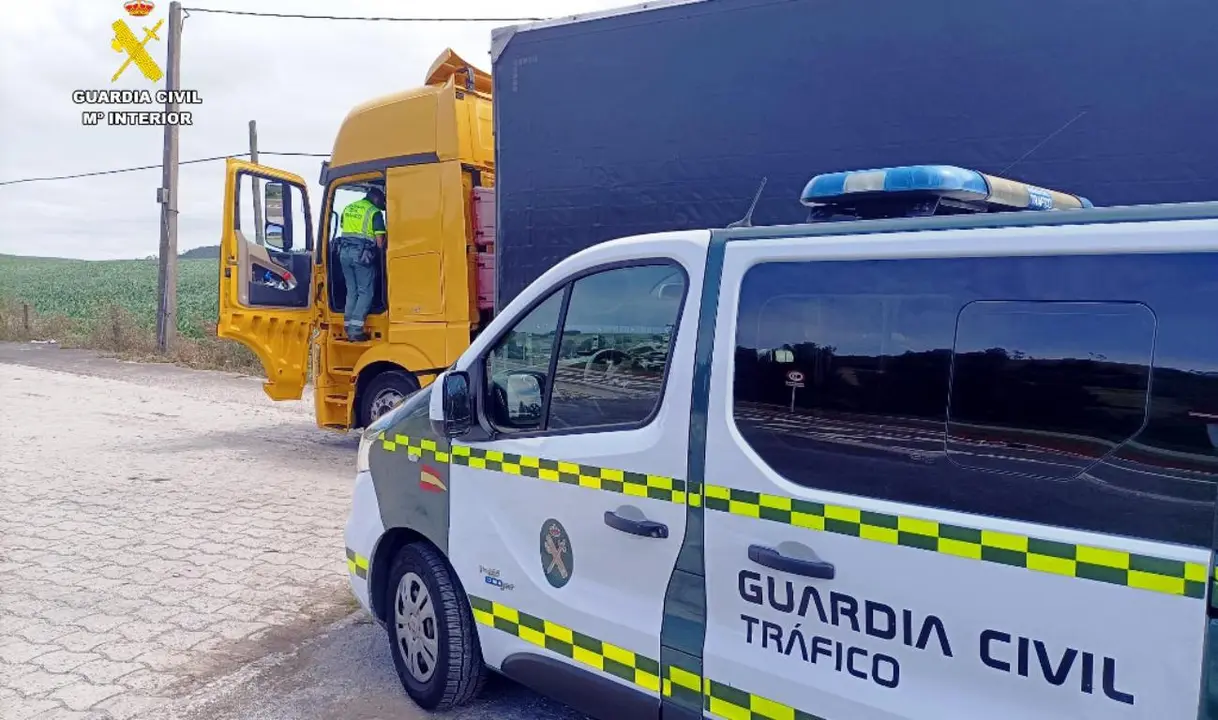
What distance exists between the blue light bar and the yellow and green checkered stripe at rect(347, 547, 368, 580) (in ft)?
8.04

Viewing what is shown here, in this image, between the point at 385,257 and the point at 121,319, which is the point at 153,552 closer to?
the point at 385,257

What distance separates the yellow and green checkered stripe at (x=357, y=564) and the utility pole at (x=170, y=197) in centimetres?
1502

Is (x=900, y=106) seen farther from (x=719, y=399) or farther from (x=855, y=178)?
(x=719, y=399)

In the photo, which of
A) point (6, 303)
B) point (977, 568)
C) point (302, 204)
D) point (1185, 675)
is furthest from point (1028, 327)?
point (6, 303)

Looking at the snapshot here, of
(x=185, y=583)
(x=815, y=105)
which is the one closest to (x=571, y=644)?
(x=815, y=105)

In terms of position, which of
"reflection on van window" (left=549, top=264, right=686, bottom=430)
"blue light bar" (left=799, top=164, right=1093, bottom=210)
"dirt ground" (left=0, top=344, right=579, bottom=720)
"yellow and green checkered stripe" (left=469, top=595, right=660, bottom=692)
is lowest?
"dirt ground" (left=0, top=344, right=579, bottom=720)

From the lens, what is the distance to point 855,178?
9.00 feet

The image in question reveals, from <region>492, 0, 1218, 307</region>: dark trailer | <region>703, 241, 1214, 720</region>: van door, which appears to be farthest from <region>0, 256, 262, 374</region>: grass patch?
<region>703, 241, 1214, 720</region>: van door

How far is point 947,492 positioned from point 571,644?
144 centimetres

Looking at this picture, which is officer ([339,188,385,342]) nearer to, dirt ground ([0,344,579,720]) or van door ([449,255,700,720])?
dirt ground ([0,344,579,720])

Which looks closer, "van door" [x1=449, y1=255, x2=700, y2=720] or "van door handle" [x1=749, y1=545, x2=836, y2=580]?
"van door handle" [x1=749, y1=545, x2=836, y2=580]

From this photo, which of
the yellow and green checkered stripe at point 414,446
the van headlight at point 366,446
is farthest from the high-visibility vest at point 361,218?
the yellow and green checkered stripe at point 414,446

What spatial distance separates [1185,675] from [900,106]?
3.41 meters

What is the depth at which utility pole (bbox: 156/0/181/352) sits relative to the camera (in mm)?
16625
